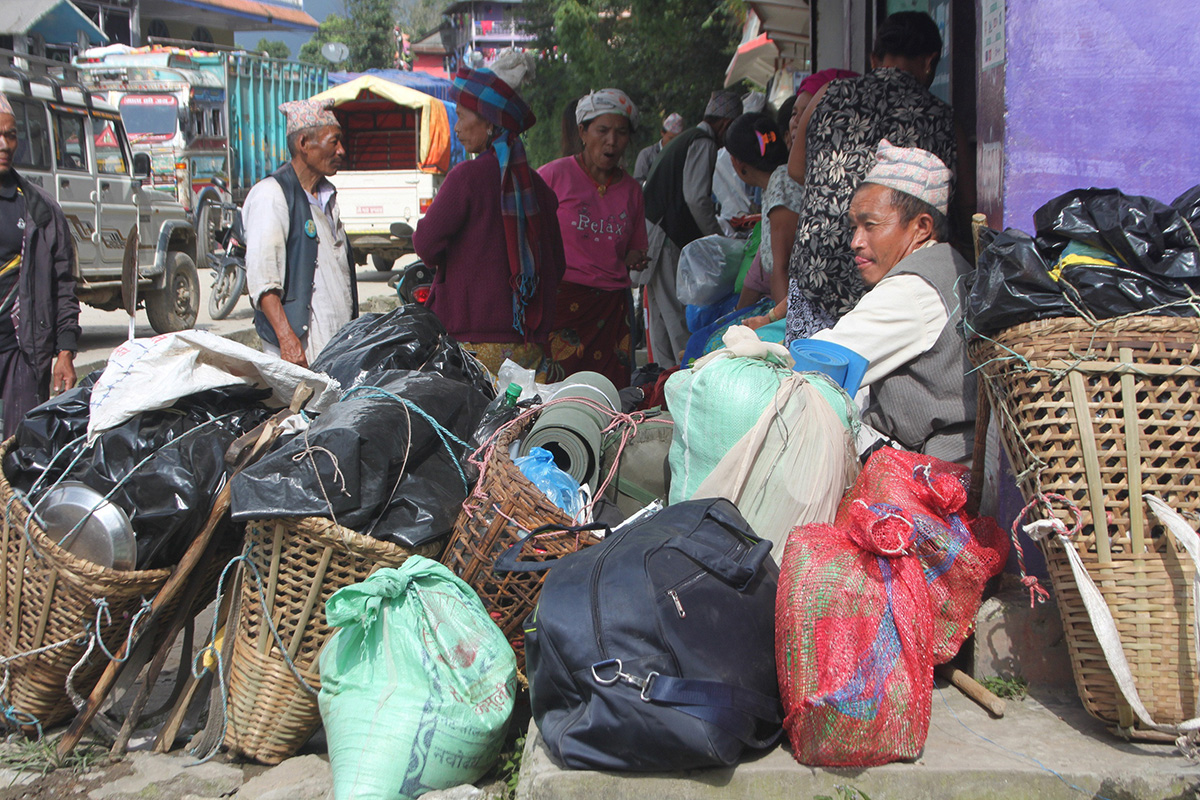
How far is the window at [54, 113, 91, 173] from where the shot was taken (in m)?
9.03

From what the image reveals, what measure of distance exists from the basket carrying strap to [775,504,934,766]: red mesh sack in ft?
1.06

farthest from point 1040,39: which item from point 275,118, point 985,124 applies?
point 275,118

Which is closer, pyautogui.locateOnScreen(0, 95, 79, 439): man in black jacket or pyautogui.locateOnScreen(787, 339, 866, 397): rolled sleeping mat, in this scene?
pyautogui.locateOnScreen(787, 339, 866, 397): rolled sleeping mat

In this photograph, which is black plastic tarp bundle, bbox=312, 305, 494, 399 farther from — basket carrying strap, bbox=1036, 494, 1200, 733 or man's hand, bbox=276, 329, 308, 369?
basket carrying strap, bbox=1036, 494, 1200, 733

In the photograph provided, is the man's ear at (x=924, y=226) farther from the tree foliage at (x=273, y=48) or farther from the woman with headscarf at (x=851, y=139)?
the tree foliage at (x=273, y=48)

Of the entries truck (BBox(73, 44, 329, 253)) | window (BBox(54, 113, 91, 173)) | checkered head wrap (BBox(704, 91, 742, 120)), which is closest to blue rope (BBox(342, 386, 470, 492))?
checkered head wrap (BBox(704, 91, 742, 120))

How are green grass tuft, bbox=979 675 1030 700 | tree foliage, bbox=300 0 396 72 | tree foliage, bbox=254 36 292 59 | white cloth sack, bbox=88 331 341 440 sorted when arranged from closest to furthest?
green grass tuft, bbox=979 675 1030 700 < white cloth sack, bbox=88 331 341 440 < tree foliage, bbox=254 36 292 59 < tree foliage, bbox=300 0 396 72

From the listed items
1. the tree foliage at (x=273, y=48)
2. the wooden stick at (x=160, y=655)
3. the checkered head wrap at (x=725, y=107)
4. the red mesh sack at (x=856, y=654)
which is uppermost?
the tree foliage at (x=273, y=48)

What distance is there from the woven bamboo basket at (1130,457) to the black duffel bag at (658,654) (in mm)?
694

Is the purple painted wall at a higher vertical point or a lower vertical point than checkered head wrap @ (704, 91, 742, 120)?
lower

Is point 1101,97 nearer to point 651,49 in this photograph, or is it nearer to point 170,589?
point 170,589

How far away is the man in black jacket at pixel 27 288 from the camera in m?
4.18

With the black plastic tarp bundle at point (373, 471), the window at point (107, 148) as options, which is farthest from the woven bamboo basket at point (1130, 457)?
the window at point (107, 148)

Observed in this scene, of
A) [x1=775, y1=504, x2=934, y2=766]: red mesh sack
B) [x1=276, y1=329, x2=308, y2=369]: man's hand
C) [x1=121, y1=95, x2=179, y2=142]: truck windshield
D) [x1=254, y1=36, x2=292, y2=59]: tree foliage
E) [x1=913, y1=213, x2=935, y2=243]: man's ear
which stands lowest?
[x1=775, y1=504, x2=934, y2=766]: red mesh sack
